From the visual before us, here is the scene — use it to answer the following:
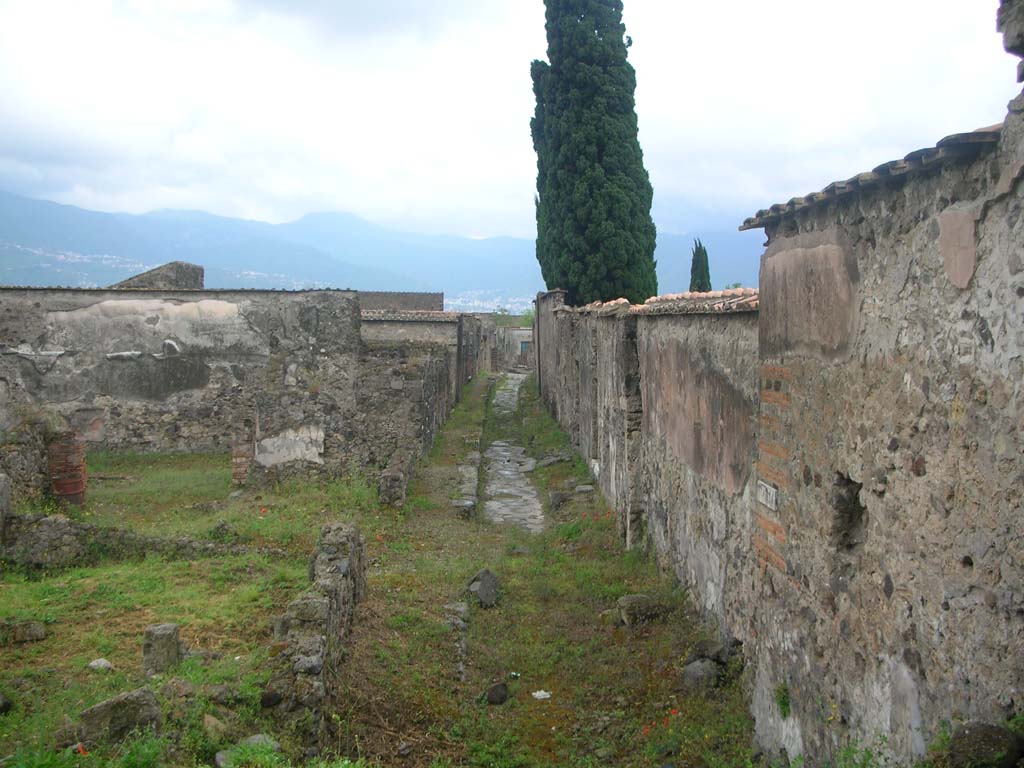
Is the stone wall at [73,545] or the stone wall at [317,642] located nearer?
the stone wall at [317,642]

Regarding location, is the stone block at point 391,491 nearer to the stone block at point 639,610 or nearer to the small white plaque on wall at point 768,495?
the stone block at point 639,610

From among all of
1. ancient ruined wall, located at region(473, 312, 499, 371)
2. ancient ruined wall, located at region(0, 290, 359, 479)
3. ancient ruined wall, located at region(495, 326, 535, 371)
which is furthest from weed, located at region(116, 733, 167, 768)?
ancient ruined wall, located at region(495, 326, 535, 371)

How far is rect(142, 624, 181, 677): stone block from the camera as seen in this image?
5.12 metres

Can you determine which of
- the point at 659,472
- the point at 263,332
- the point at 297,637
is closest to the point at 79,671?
the point at 297,637

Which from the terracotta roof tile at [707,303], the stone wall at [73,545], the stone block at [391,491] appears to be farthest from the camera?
the stone block at [391,491]

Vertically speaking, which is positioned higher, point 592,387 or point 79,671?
point 592,387

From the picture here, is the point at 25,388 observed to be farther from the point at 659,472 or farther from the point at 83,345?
the point at 659,472

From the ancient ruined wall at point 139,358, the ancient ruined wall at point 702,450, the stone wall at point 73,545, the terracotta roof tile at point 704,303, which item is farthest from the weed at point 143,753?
the ancient ruined wall at point 139,358

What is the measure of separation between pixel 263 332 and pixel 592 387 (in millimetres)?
6157

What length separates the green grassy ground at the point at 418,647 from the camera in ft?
15.9

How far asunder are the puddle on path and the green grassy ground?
0.91m

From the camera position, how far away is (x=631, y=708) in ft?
18.4

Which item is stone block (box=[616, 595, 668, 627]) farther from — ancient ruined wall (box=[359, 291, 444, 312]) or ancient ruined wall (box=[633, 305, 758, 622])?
ancient ruined wall (box=[359, 291, 444, 312])

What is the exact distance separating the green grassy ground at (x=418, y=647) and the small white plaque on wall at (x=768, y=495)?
1.33 metres
